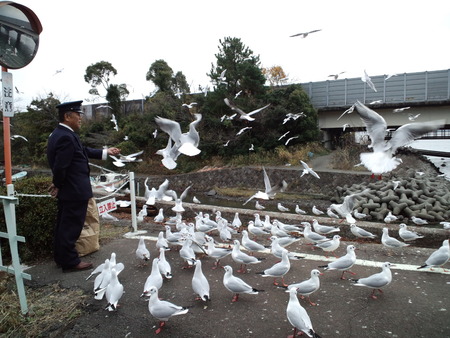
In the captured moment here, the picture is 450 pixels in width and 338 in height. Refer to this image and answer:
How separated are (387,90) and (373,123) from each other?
1688cm

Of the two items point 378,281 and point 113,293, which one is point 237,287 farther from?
point 378,281

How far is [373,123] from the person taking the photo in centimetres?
530

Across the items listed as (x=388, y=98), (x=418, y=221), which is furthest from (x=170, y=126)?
(x=388, y=98)

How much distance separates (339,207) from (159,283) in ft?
15.3

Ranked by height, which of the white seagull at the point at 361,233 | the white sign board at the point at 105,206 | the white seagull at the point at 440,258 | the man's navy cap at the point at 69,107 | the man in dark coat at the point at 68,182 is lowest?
the white seagull at the point at 361,233

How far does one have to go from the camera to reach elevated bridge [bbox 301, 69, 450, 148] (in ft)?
59.2

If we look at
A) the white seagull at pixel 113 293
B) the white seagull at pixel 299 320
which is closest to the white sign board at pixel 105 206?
the white seagull at pixel 113 293

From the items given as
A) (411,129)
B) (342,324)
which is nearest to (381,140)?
(411,129)

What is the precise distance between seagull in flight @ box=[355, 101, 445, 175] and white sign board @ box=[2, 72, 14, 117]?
4.84 metres

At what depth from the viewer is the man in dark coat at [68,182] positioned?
3.42m

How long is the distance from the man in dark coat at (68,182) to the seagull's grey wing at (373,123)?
171 inches

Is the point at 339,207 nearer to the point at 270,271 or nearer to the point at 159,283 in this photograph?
the point at 270,271

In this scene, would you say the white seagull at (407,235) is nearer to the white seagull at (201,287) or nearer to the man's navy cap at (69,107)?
the white seagull at (201,287)

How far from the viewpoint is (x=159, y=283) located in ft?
10.3
